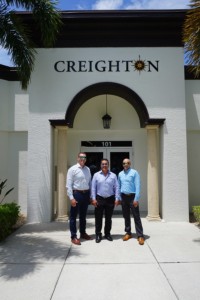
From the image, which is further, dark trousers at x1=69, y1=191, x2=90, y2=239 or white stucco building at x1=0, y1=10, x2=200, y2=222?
white stucco building at x1=0, y1=10, x2=200, y2=222

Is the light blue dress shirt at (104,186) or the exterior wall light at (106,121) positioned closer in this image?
the light blue dress shirt at (104,186)

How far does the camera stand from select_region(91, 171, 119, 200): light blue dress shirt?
7316mm

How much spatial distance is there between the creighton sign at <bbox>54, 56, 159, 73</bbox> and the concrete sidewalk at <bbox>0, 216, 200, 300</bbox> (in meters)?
5.06

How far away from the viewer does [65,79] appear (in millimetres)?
10188

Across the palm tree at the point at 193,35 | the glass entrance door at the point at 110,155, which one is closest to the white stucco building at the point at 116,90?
the glass entrance door at the point at 110,155

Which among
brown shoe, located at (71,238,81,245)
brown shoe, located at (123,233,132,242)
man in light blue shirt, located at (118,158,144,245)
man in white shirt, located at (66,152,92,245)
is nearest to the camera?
brown shoe, located at (71,238,81,245)

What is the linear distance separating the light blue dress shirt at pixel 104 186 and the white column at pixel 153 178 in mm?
2984

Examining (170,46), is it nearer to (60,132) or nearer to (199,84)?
(199,84)

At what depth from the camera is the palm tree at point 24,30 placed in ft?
28.9

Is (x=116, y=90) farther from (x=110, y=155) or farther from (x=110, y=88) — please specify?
(x=110, y=155)

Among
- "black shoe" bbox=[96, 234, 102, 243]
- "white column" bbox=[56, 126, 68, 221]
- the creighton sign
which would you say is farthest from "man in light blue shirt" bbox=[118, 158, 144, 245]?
the creighton sign

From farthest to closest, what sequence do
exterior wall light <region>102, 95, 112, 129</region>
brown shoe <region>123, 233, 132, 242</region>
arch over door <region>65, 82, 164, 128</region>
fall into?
exterior wall light <region>102, 95, 112, 129</region>, arch over door <region>65, 82, 164, 128</region>, brown shoe <region>123, 233, 132, 242</region>

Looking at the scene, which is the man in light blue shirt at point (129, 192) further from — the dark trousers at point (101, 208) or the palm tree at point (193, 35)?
the palm tree at point (193, 35)

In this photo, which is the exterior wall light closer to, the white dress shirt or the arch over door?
the arch over door
